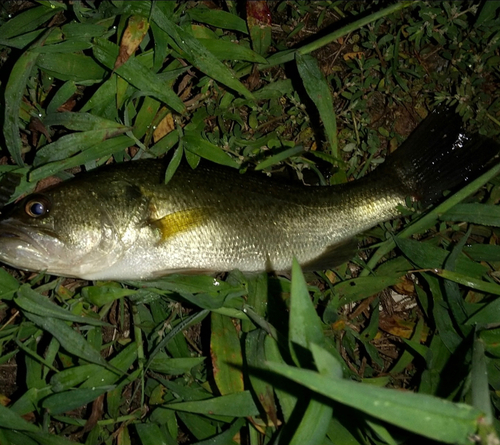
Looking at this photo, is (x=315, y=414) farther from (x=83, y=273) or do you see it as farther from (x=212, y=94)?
(x=212, y=94)

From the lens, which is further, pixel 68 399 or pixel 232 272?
pixel 232 272

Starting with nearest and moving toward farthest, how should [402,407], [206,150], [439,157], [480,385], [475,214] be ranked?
1. [402,407]
2. [480,385]
3. [206,150]
4. [475,214]
5. [439,157]

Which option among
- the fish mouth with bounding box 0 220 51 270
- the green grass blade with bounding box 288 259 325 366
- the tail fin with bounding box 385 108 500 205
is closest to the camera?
the green grass blade with bounding box 288 259 325 366

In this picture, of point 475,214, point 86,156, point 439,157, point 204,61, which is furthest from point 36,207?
point 475,214

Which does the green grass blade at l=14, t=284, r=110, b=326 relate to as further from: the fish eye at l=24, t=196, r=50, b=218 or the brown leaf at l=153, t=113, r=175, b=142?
the brown leaf at l=153, t=113, r=175, b=142

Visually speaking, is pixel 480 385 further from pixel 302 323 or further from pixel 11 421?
pixel 11 421

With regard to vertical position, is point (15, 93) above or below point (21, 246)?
above

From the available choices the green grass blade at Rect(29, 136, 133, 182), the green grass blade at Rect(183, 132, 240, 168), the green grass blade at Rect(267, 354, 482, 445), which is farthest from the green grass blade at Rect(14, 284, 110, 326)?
the green grass blade at Rect(267, 354, 482, 445)
